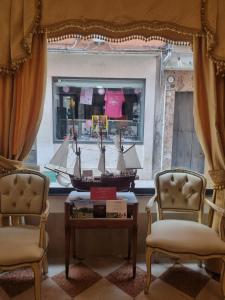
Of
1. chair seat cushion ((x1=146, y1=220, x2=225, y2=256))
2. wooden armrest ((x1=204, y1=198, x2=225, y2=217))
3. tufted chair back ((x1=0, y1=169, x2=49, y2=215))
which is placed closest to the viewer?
chair seat cushion ((x1=146, y1=220, x2=225, y2=256))

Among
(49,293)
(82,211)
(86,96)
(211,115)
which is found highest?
(86,96)

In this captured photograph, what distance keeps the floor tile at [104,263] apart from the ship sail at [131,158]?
35.0 inches

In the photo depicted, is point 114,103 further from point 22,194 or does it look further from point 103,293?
point 103,293

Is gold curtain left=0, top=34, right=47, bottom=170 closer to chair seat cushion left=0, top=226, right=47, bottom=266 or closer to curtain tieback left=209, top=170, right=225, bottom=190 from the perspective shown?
chair seat cushion left=0, top=226, right=47, bottom=266

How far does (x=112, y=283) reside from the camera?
230cm

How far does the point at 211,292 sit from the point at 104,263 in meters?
0.93

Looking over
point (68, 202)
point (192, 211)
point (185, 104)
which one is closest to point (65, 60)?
point (185, 104)

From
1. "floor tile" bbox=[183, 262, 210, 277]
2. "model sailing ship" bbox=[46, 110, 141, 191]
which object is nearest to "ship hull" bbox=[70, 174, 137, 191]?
"model sailing ship" bbox=[46, 110, 141, 191]

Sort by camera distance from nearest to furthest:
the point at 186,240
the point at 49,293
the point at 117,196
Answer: the point at 186,240 < the point at 49,293 < the point at 117,196

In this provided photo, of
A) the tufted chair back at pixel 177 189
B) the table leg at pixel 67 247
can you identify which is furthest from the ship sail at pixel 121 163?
the table leg at pixel 67 247

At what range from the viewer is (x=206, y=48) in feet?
7.50

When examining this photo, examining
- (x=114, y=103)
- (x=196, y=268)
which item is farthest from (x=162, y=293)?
(x=114, y=103)

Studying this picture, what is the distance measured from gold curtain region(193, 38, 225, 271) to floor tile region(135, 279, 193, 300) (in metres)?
0.41

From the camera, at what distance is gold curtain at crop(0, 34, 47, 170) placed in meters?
2.34
